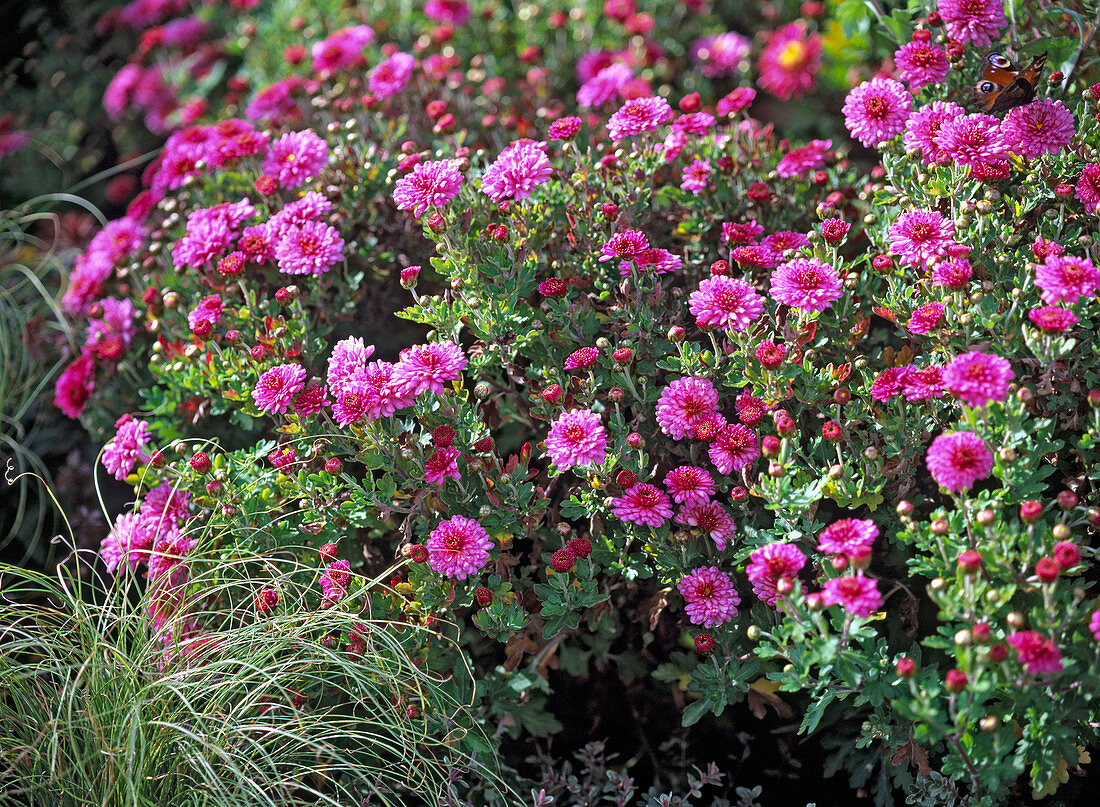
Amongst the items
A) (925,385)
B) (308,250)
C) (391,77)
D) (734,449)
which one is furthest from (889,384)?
(391,77)

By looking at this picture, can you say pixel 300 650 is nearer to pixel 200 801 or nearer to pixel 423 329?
pixel 200 801

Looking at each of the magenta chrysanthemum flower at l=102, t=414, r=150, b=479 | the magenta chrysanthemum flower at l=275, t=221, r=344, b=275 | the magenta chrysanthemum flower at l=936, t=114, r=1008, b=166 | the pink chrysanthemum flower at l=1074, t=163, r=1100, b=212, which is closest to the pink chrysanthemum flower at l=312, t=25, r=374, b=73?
the magenta chrysanthemum flower at l=275, t=221, r=344, b=275

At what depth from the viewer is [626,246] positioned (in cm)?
200

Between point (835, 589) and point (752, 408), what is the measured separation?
17.4 inches

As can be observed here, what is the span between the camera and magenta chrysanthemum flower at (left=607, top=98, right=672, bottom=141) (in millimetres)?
2203

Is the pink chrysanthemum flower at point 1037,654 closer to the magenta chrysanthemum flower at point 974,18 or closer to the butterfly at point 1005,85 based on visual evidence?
the butterfly at point 1005,85

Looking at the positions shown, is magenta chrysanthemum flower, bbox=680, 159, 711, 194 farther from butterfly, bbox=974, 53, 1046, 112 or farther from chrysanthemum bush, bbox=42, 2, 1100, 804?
butterfly, bbox=974, 53, 1046, 112

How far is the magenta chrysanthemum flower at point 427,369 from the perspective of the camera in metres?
1.82

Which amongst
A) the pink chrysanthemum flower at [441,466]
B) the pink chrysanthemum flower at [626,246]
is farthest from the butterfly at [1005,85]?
the pink chrysanthemum flower at [441,466]

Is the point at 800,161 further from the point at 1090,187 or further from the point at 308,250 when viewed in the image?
the point at 308,250

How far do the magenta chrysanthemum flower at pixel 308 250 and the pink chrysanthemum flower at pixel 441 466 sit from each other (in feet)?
1.93

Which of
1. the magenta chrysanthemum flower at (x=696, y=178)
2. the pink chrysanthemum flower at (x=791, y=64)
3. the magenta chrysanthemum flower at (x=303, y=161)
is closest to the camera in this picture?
the magenta chrysanthemum flower at (x=696, y=178)

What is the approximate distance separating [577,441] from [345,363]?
530 mm

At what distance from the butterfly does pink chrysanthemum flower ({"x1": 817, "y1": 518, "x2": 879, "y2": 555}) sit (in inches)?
42.8
